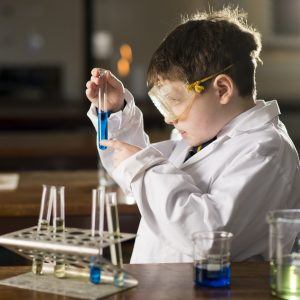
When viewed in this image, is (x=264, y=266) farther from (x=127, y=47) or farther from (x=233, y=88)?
(x=127, y=47)

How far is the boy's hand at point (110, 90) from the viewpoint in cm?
204

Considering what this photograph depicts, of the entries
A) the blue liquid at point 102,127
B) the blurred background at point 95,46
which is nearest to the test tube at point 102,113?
the blue liquid at point 102,127

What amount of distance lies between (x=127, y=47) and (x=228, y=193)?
7089 mm

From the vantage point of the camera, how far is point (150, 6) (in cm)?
891

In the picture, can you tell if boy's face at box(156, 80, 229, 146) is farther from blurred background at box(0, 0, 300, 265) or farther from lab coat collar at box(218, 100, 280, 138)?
blurred background at box(0, 0, 300, 265)

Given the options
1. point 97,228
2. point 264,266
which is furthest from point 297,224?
point 97,228

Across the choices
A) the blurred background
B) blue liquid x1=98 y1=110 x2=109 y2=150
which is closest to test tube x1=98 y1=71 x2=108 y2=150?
blue liquid x1=98 y1=110 x2=109 y2=150

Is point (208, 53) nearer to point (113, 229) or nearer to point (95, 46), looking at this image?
point (113, 229)

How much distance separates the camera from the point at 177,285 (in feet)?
5.16

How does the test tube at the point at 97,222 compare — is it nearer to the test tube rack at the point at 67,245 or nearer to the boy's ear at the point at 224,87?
the test tube rack at the point at 67,245

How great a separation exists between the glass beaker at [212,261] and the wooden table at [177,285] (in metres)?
0.02

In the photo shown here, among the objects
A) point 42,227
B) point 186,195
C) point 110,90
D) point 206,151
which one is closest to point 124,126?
point 110,90

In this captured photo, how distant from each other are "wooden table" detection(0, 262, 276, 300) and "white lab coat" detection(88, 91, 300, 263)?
11 centimetres

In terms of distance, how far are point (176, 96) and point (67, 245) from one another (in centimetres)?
63
